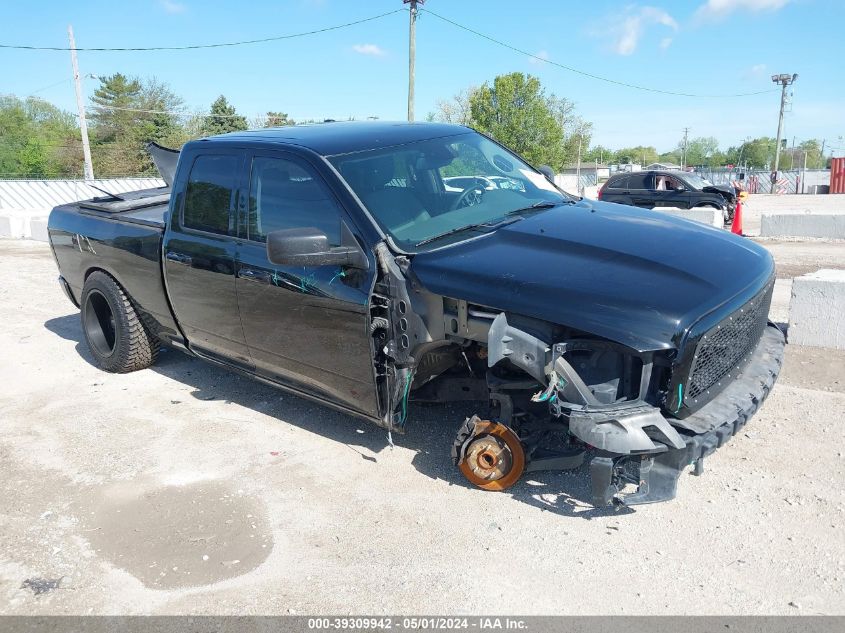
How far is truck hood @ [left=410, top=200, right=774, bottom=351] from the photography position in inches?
107

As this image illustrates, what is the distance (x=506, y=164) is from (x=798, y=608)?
3050mm

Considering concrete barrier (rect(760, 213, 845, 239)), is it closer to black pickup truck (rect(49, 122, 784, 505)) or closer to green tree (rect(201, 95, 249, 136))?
black pickup truck (rect(49, 122, 784, 505))

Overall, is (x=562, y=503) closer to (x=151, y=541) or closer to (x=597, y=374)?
(x=597, y=374)

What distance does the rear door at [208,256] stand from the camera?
13.6 feet

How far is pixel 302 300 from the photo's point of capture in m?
3.69

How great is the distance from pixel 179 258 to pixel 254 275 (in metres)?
0.86

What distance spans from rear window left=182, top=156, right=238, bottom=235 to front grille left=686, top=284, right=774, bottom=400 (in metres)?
2.79

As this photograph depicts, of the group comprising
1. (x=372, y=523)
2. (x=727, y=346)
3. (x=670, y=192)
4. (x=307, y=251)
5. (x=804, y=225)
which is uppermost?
(x=307, y=251)

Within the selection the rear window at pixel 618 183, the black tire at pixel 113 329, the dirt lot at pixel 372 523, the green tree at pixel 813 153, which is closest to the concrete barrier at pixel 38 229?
the black tire at pixel 113 329

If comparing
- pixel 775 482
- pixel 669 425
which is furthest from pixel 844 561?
pixel 669 425

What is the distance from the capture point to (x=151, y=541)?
3.26 m

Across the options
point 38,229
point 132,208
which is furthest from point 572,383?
point 38,229

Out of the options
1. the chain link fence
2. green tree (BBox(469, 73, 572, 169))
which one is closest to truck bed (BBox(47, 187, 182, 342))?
green tree (BBox(469, 73, 572, 169))

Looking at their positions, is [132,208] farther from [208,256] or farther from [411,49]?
[411,49]
